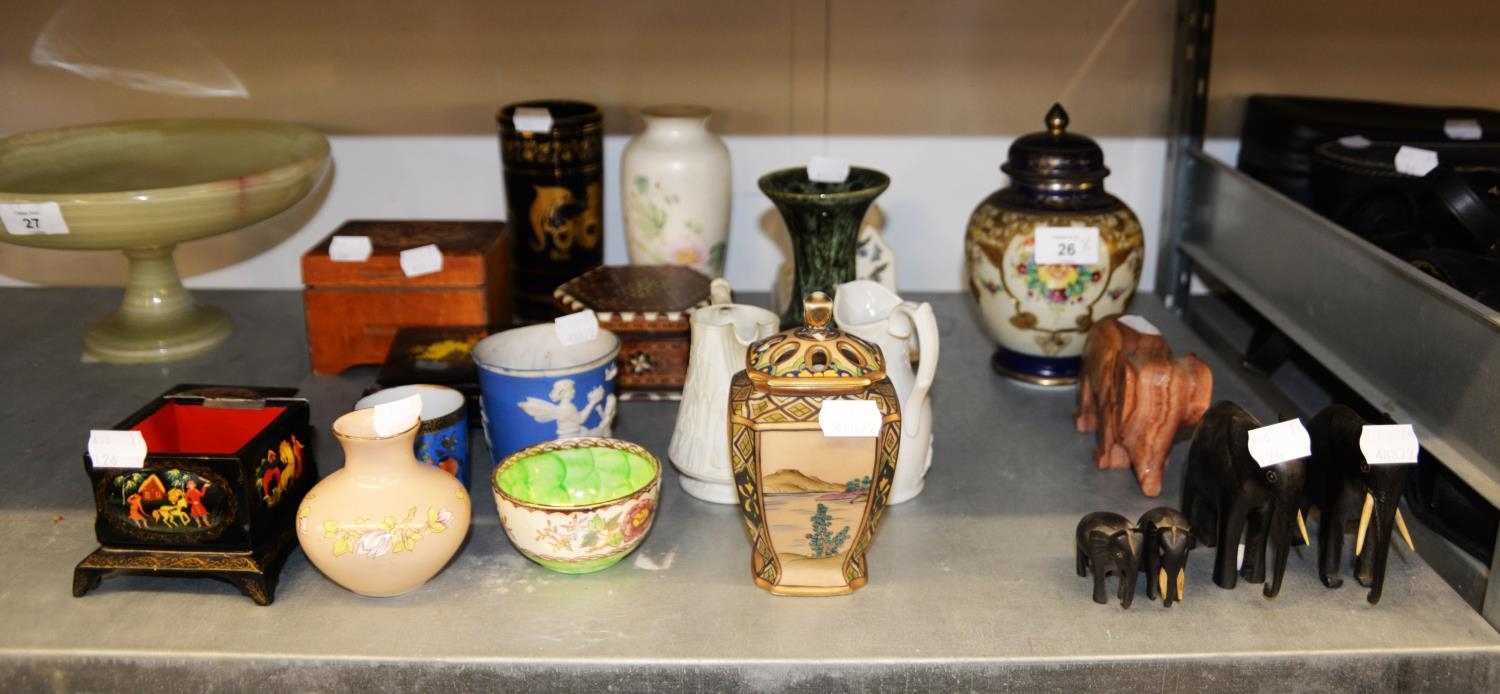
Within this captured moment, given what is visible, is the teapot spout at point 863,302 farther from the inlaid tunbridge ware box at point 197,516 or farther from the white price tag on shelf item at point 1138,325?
the inlaid tunbridge ware box at point 197,516

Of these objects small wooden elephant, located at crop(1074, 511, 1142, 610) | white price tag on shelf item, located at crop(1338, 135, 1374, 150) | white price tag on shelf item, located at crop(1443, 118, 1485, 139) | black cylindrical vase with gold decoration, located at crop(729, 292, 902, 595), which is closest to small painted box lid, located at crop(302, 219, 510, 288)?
black cylindrical vase with gold decoration, located at crop(729, 292, 902, 595)

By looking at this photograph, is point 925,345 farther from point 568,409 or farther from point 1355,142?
point 1355,142

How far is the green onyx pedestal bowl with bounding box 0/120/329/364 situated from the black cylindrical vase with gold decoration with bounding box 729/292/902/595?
801 mm

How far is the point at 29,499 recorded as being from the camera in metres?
1.38

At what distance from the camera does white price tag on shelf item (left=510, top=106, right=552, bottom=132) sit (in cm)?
176

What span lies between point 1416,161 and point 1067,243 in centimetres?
43

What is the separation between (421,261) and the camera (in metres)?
1.65

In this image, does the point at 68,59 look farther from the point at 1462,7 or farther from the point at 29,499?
the point at 1462,7

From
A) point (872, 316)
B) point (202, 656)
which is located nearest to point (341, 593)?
point (202, 656)

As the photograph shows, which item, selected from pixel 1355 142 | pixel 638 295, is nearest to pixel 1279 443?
pixel 1355 142

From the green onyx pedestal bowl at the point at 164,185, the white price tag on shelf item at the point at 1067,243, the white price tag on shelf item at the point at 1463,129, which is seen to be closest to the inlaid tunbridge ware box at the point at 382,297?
the green onyx pedestal bowl at the point at 164,185

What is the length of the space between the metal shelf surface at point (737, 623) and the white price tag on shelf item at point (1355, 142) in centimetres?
59

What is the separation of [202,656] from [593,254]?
2.96ft

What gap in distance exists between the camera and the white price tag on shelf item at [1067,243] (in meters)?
1.57
